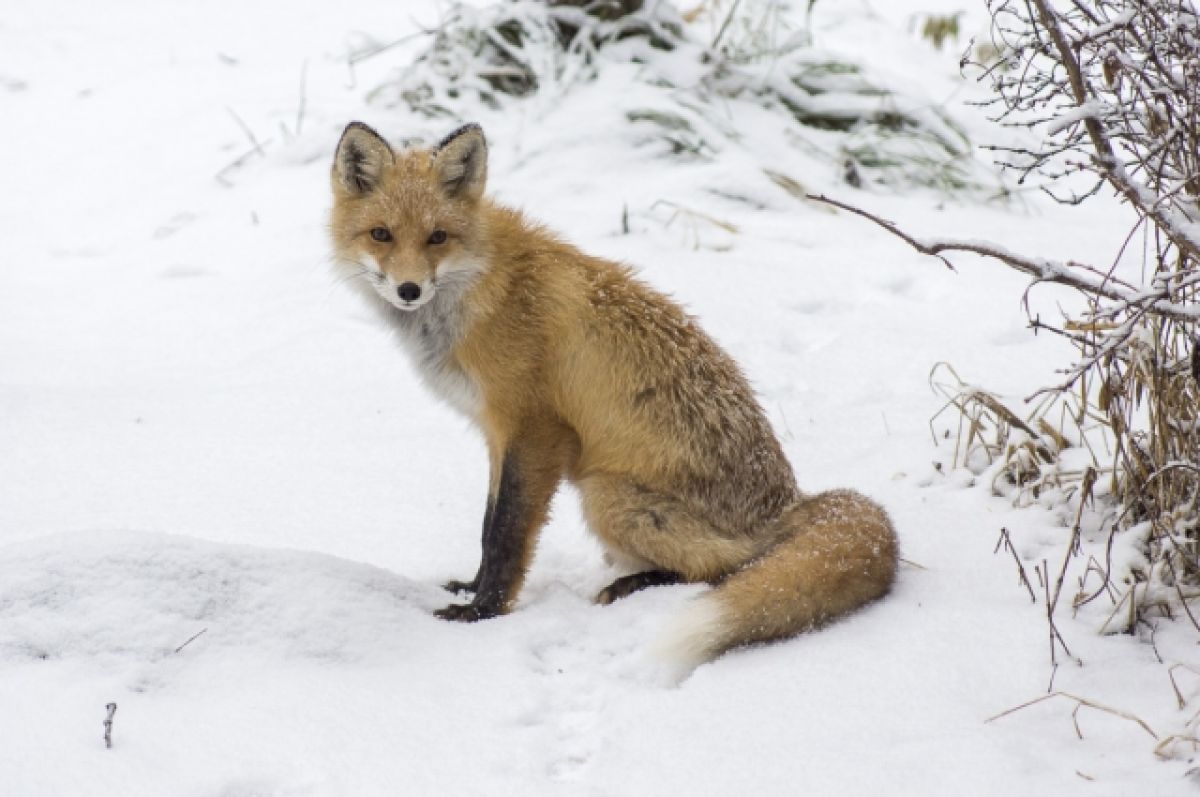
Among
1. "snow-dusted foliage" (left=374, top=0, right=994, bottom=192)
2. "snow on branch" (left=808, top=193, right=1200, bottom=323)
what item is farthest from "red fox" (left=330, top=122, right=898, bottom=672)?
"snow-dusted foliage" (left=374, top=0, right=994, bottom=192)

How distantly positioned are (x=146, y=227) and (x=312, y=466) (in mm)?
3281

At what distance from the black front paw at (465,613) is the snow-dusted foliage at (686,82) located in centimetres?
418

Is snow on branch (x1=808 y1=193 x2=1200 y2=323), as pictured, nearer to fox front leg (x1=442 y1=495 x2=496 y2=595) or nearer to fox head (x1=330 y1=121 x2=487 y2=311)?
fox head (x1=330 y1=121 x2=487 y2=311)

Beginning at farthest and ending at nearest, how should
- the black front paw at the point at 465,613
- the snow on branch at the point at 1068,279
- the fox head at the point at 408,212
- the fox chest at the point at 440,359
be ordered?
the fox chest at the point at 440,359
the fox head at the point at 408,212
the black front paw at the point at 465,613
the snow on branch at the point at 1068,279

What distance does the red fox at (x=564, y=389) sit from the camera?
3287 millimetres

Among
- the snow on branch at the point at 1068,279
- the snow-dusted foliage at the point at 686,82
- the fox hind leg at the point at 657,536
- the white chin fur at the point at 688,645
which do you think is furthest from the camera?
the snow-dusted foliage at the point at 686,82

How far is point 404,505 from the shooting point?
157 inches

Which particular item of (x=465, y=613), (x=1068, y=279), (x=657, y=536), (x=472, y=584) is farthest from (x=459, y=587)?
(x=1068, y=279)

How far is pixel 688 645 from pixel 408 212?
167 centimetres

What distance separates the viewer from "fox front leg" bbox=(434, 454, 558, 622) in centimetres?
325

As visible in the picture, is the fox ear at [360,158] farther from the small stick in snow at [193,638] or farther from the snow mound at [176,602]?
the small stick in snow at [193,638]

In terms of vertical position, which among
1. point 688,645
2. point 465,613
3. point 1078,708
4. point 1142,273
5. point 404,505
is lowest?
point 404,505

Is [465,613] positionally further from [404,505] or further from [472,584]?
[404,505]

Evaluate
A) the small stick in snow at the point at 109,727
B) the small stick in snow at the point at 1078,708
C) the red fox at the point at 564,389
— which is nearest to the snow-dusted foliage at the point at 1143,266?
the small stick in snow at the point at 1078,708
